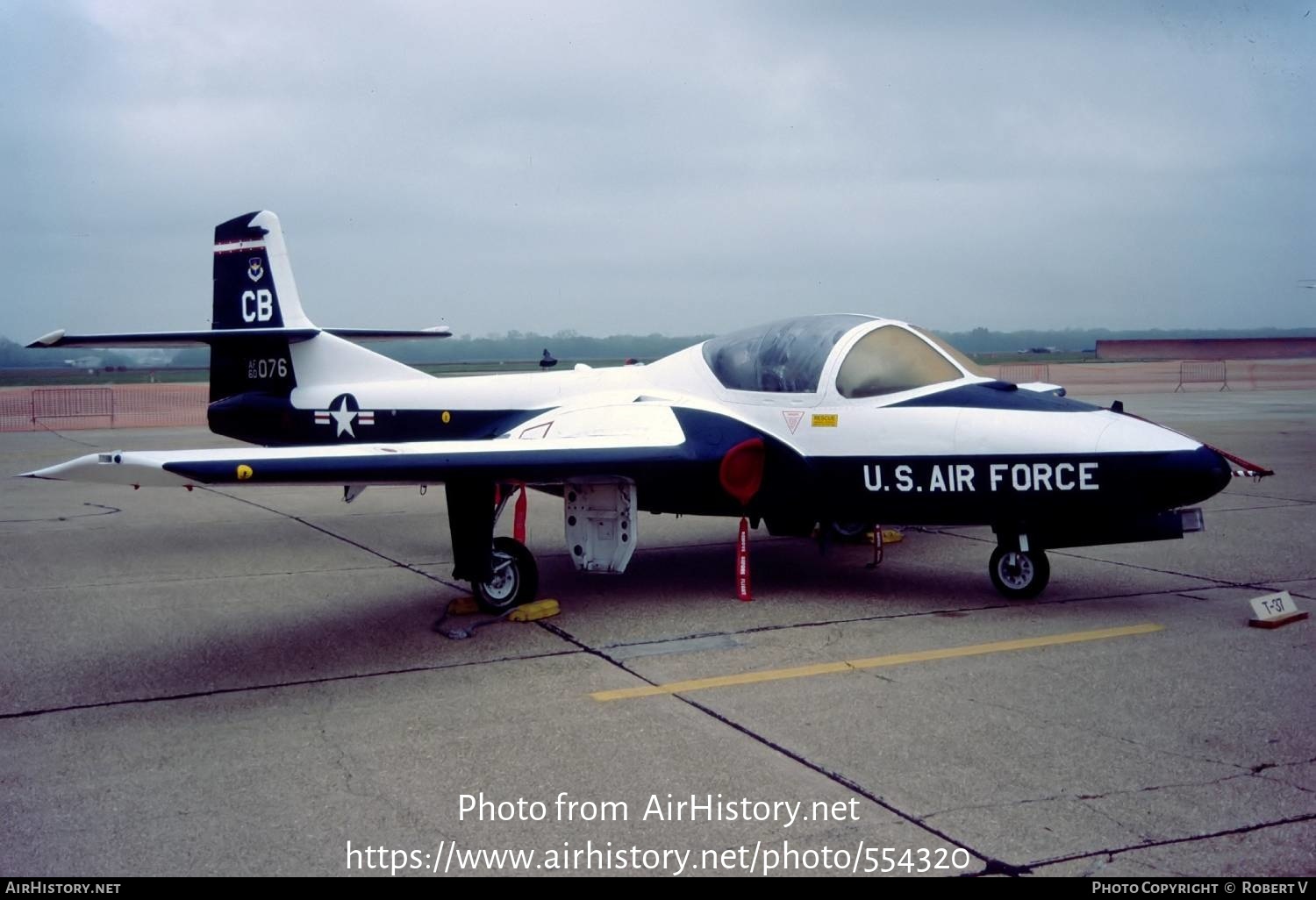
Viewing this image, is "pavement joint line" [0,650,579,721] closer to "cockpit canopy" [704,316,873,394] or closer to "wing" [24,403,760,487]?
"wing" [24,403,760,487]

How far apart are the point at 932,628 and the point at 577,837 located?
371cm

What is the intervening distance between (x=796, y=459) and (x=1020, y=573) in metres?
1.76

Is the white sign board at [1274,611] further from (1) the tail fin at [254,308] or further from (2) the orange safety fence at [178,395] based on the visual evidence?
(2) the orange safety fence at [178,395]

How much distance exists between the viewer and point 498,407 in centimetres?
979

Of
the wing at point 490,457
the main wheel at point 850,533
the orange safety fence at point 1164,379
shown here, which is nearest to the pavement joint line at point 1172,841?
the wing at point 490,457

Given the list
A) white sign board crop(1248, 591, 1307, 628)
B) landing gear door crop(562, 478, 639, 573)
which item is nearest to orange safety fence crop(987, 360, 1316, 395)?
white sign board crop(1248, 591, 1307, 628)

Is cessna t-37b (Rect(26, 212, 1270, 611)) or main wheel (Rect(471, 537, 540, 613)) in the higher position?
cessna t-37b (Rect(26, 212, 1270, 611))

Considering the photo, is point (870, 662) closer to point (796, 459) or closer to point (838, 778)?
point (838, 778)

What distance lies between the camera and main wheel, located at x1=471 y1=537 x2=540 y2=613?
305 inches

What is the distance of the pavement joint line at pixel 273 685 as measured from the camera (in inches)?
225

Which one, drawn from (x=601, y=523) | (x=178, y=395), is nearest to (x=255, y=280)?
(x=601, y=523)

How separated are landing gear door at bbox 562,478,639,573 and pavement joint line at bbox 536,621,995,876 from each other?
137 cm

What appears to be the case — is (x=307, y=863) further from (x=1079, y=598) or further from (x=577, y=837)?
(x=1079, y=598)

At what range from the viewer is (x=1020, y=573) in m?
7.88
